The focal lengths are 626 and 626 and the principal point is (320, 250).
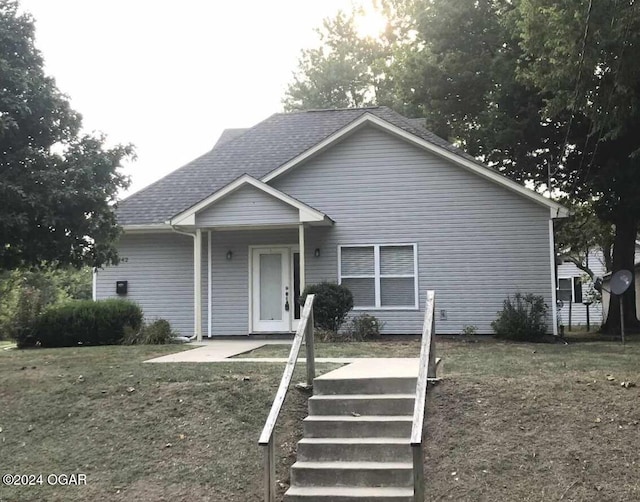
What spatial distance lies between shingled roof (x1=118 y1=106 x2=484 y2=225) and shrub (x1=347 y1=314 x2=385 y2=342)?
450 cm

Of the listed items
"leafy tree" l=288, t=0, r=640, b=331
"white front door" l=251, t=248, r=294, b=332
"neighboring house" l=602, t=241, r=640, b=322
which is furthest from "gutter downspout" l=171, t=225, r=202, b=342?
"neighboring house" l=602, t=241, r=640, b=322

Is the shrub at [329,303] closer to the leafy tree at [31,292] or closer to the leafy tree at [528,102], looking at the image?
the leafy tree at [31,292]

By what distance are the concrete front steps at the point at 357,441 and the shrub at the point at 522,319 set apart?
24.9ft

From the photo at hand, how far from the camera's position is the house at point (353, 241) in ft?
48.3

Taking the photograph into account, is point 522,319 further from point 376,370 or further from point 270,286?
point 376,370

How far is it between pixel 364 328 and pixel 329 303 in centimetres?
136

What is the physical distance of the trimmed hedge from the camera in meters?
14.0

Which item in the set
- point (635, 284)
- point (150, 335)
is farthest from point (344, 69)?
point (150, 335)

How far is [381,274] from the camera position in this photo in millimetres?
15367

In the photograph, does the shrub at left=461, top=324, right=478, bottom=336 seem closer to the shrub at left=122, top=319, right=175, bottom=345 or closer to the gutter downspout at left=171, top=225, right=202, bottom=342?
the gutter downspout at left=171, top=225, right=202, bottom=342

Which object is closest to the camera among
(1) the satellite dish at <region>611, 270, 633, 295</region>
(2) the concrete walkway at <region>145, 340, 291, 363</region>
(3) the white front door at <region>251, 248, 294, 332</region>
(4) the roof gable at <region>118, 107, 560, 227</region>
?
(2) the concrete walkway at <region>145, 340, 291, 363</region>

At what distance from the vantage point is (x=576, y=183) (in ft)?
63.8

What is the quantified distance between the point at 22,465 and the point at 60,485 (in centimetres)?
63

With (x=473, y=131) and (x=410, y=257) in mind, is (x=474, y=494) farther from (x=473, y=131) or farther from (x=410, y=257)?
(x=473, y=131)
